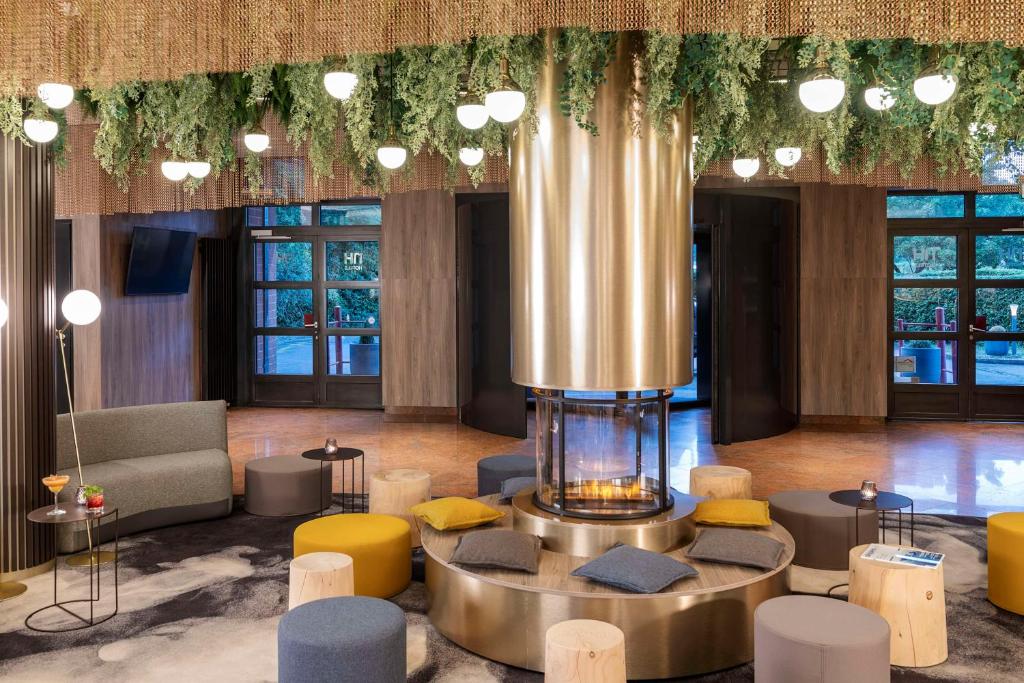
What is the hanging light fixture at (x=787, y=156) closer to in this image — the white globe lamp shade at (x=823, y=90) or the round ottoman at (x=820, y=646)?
the white globe lamp shade at (x=823, y=90)

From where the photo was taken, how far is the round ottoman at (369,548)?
5.02 m

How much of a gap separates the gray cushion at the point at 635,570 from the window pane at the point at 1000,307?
9.03m

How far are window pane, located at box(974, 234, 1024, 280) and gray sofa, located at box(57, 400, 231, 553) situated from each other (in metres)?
9.57

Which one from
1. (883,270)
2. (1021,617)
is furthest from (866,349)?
(1021,617)

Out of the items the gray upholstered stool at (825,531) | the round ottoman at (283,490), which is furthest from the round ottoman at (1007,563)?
the round ottoman at (283,490)

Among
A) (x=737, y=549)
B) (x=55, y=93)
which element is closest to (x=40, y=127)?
(x=55, y=93)

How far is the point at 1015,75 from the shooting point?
402 centimetres

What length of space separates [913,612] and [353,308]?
10.1 m

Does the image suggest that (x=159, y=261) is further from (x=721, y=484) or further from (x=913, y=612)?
(x=913, y=612)

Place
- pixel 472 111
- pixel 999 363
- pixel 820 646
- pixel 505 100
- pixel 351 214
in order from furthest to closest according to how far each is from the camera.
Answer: pixel 351 214, pixel 999 363, pixel 472 111, pixel 505 100, pixel 820 646

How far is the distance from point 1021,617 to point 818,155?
13.9 feet

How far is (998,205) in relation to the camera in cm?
1143

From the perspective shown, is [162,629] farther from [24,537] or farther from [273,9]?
[273,9]

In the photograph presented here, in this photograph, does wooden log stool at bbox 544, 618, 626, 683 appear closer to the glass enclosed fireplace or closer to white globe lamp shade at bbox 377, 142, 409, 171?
the glass enclosed fireplace
